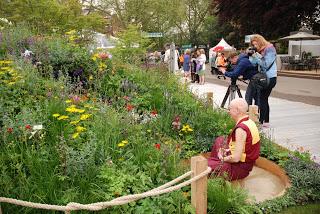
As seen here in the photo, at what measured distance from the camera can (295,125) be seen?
328 inches

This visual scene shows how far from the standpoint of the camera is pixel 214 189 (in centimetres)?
371

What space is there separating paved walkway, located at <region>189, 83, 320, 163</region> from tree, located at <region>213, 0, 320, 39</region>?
1565cm

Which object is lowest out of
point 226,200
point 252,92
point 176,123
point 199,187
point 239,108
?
point 226,200

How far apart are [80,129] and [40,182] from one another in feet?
2.79

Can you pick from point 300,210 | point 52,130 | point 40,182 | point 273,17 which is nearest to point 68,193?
point 40,182

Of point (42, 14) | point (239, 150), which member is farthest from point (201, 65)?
point (239, 150)

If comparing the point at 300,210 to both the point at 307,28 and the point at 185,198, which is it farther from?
the point at 307,28

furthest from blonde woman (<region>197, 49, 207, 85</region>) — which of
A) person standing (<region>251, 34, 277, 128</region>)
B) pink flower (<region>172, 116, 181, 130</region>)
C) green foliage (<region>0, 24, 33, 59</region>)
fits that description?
pink flower (<region>172, 116, 181, 130</region>)

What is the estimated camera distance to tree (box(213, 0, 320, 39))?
82.5 ft

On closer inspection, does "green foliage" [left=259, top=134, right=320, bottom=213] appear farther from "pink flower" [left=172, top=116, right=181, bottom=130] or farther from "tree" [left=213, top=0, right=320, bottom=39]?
"tree" [left=213, top=0, right=320, bottom=39]

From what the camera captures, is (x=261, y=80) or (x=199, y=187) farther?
(x=261, y=80)

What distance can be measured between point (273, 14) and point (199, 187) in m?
24.8

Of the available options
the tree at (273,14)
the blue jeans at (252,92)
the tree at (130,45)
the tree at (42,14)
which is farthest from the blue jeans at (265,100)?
the tree at (273,14)

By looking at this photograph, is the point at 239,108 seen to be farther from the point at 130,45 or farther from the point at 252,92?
the point at 130,45
